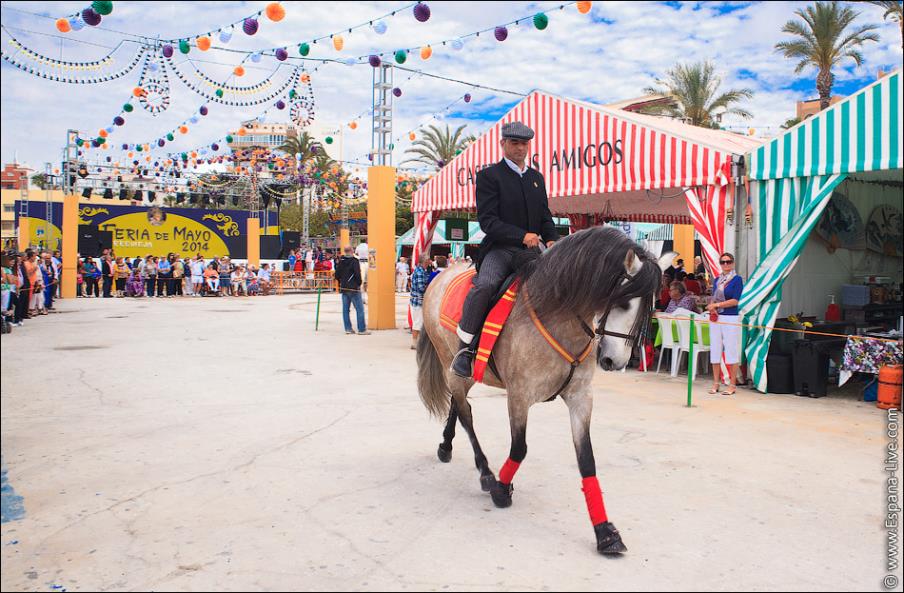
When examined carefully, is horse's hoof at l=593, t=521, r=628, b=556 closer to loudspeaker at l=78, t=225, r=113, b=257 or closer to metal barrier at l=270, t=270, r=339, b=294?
metal barrier at l=270, t=270, r=339, b=294

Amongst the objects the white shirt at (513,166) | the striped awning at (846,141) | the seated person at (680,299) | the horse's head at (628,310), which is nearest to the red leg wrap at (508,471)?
the horse's head at (628,310)

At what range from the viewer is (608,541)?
3.56m

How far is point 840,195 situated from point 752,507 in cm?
796

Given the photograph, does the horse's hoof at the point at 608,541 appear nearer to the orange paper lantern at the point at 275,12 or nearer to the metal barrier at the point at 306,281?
the orange paper lantern at the point at 275,12

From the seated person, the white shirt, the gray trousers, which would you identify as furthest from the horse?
the seated person

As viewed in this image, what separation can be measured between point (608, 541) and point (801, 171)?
657 centimetres

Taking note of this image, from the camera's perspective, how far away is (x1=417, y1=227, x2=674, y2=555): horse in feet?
12.0

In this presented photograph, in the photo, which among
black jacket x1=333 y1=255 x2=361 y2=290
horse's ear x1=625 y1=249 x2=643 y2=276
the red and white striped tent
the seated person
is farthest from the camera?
black jacket x1=333 y1=255 x2=361 y2=290

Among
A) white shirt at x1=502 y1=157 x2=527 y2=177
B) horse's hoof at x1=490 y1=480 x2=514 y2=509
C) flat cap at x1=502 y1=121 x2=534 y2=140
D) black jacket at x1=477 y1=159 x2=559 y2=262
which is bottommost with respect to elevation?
horse's hoof at x1=490 y1=480 x2=514 y2=509

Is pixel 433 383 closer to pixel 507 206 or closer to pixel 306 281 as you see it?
pixel 507 206

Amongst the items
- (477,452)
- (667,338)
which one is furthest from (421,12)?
(477,452)

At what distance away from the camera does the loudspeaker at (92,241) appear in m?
29.6

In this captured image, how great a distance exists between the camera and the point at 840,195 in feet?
34.0

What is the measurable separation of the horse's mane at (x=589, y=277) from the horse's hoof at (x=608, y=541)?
46.2 inches
